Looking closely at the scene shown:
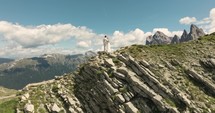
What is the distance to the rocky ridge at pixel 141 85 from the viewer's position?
39.5 meters

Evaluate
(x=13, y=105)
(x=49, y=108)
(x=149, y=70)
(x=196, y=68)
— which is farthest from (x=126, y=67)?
(x=13, y=105)

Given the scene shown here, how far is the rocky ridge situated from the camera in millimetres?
39500

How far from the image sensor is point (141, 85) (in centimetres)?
4253

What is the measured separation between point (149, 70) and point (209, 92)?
10894 mm

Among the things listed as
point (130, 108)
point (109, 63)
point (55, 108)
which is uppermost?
point (109, 63)

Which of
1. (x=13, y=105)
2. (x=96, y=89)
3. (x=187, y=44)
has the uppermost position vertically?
(x=187, y=44)

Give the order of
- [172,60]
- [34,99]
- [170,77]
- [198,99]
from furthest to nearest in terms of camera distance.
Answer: [34,99] < [172,60] < [170,77] < [198,99]

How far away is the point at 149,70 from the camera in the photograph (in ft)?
149

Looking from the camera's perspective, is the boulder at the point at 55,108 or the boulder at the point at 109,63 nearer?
the boulder at the point at 55,108

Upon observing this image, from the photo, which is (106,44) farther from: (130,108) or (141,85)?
(130,108)

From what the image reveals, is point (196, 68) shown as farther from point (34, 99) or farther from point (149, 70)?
point (34, 99)

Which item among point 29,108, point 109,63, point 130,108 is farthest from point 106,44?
point 130,108

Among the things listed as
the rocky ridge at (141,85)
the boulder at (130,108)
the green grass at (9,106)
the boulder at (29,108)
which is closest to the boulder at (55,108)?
the rocky ridge at (141,85)

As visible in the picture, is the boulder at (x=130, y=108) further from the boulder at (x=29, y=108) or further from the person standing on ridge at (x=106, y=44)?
the person standing on ridge at (x=106, y=44)
